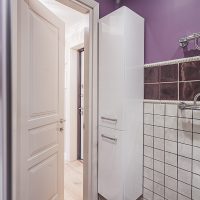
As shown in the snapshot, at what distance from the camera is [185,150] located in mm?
1230

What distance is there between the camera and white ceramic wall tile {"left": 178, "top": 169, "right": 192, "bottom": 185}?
1213 mm

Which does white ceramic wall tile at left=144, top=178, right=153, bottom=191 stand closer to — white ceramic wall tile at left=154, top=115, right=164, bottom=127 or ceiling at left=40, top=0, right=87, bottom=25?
white ceramic wall tile at left=154, top=115, right=164, bottom=127

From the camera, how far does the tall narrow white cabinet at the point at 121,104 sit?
4.35ft

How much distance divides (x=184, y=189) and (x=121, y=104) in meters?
0.76

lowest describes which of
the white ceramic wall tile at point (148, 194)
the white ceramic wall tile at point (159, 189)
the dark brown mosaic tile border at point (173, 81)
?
the white ceramic wall tile at point (148, 194)

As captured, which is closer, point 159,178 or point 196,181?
point 196,181

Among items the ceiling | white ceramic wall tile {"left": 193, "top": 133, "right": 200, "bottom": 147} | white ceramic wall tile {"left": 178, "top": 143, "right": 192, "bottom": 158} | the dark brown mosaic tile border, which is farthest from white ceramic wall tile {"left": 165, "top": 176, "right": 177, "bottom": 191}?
the ceiling

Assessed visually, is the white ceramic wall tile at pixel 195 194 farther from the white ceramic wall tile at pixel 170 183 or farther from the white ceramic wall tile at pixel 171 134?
the white ceramic wall tile at pixel 171 134

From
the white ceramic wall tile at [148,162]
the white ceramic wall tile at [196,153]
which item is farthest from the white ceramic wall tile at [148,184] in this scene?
the white ceramic wall tile at [196,153]

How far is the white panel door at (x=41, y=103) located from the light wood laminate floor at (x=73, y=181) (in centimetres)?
28

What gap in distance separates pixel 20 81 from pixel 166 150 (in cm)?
119

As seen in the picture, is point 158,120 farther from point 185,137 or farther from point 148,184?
point 148,184

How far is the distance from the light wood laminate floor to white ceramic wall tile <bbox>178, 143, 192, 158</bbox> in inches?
51.0

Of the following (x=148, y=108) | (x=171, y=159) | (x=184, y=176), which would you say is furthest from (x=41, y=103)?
(x=184, y=176)
